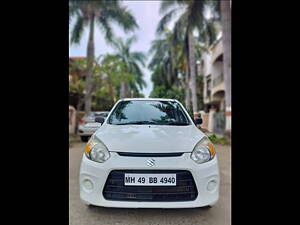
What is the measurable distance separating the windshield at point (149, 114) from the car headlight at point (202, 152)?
0.54m

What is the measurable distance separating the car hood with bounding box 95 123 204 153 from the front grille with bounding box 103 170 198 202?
25 cm

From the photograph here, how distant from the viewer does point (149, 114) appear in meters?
3.27

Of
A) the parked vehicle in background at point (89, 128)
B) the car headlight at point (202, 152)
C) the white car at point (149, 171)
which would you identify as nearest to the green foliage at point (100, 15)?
the parked vehicle in background at point (89, 128)

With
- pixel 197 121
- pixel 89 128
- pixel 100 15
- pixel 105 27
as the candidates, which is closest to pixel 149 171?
pixel 197 121

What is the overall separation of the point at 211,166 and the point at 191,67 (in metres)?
12.2

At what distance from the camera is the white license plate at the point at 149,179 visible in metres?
2.50

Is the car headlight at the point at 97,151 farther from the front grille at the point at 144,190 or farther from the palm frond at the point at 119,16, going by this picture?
the palm frond at the point at 119,16

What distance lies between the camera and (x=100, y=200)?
254 cm

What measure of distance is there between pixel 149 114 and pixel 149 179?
1030 millimetres

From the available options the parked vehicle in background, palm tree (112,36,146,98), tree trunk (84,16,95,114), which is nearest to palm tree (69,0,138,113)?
tree trunk (84,16,95,114)
